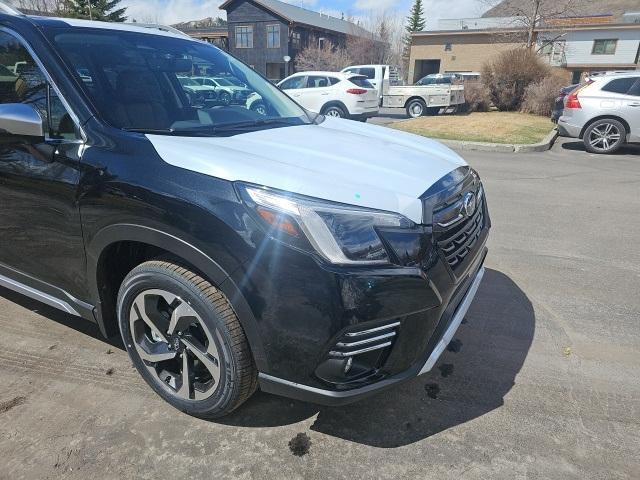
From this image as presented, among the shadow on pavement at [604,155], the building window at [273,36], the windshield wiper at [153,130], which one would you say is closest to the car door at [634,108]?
the shadow on pavement at [604,155]

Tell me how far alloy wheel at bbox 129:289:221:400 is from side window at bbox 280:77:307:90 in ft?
46.3

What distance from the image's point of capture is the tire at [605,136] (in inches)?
396

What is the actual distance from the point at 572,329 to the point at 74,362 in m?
3.30

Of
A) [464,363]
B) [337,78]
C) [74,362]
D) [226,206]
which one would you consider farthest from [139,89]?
[337,78]

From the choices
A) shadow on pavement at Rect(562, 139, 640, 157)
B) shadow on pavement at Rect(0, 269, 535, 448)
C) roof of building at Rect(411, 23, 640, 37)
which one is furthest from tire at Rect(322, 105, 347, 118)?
roof of building at Rect(411, 23, 640, 37)

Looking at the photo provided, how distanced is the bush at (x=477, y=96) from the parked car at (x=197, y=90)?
16.4m

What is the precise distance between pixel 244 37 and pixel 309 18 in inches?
299

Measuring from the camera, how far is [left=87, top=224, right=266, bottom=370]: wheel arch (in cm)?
198

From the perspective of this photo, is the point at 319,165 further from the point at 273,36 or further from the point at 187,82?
the point at 273,36

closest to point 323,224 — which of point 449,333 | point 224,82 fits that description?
point 449,333

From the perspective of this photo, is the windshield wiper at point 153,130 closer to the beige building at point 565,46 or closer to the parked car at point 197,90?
the parked car at point 197,90

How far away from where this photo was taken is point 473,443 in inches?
89.4

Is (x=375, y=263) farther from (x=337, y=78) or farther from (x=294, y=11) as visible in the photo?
(x=294, y=11)

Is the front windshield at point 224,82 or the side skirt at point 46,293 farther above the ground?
the front windshield at point 224,82
